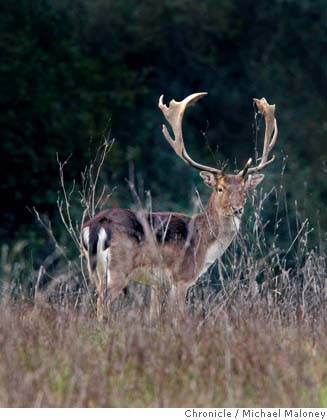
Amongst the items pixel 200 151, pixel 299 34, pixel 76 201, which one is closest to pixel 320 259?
pixel 76 201

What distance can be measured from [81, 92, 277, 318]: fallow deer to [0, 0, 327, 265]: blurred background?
6.95m

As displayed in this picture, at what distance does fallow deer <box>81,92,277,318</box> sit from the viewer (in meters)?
9.52

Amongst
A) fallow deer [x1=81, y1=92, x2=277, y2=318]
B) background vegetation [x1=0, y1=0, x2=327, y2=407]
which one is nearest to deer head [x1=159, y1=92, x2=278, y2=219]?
fallow deer [x1=81, y1=92, x2=277, y2=318]

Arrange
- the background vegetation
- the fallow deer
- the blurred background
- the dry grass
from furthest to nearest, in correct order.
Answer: the blurred background < the background vegetation < the fallow deer < the dry grass

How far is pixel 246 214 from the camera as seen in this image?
51.3ft

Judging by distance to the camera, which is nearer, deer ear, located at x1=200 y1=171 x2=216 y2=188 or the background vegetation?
deer ear, located at x1=200 y1=171 x2=216 y2=188

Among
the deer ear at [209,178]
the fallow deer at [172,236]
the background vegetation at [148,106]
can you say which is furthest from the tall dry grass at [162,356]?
the deer ear at [209,178]

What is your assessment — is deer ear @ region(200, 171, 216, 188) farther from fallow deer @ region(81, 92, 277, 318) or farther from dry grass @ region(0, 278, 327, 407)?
dry grass @ region(0, 278, 327, 407)

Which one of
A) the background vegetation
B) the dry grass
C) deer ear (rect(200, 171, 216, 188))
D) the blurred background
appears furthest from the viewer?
the blurred background

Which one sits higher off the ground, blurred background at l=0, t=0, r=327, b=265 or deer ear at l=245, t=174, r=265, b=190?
deer ear at l=245, t=174, r=265, b=190

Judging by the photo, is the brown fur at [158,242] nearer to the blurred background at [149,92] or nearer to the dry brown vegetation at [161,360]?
the dry brown vegetation at [161,360]

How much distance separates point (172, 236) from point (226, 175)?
0.60 meters

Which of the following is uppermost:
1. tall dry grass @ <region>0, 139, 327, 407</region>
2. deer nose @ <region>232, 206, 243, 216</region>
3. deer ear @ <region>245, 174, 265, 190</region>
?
tall dry grass @ <region>0, 139, 327, 407</region>
